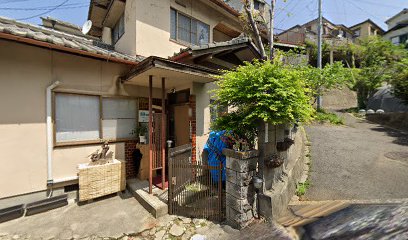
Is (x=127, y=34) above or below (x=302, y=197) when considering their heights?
above

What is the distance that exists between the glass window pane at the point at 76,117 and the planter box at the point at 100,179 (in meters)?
0.92

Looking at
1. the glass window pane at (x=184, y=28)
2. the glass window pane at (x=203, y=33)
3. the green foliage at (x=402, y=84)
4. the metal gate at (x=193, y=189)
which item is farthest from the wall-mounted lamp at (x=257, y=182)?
the green foliage at (x=402, y=84)

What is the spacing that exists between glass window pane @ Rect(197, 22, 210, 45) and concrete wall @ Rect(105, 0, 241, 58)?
687 millimetres

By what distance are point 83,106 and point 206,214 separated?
4711 mm

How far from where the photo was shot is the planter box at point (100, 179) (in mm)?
5043

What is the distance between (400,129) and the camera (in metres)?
10.4

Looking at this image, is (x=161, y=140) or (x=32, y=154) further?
(x=161, y=140)

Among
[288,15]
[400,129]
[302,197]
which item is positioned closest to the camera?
[302,197]

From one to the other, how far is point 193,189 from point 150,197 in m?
1.15

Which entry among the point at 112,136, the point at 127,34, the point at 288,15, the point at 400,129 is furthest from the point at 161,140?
the point at 400,129

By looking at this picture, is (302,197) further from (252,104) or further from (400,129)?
(400,129)

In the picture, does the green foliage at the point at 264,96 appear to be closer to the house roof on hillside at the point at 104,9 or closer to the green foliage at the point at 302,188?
the green foliage at the point at 302,188

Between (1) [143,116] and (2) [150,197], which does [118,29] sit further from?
(2) [150,197]

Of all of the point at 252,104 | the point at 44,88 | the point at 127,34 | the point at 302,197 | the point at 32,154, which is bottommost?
the point at 302,197
